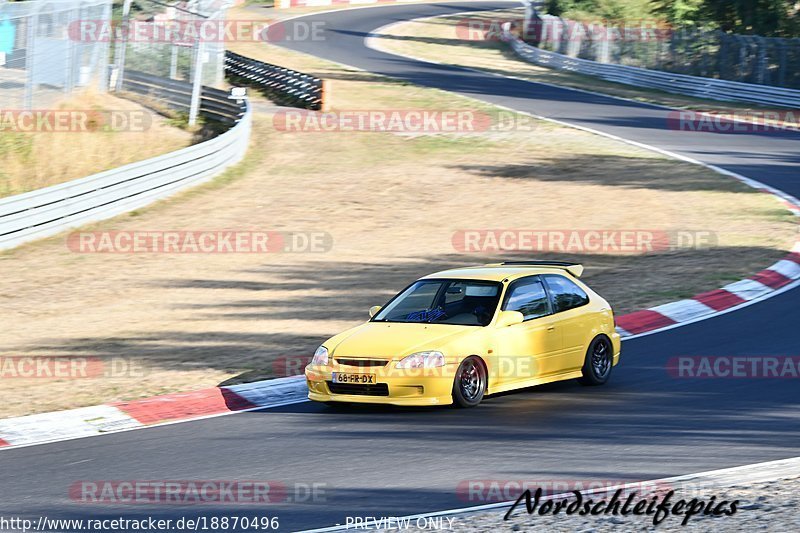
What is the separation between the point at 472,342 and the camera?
11.1m

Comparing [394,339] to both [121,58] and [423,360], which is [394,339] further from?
[121,58]

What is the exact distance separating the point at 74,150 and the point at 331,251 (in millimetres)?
9486

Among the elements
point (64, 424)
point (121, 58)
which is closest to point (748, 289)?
point (64, 424)

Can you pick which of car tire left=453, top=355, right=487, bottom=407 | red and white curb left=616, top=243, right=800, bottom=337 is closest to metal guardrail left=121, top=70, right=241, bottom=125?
red and white curb left=616, top=243, right=800, bottom=337

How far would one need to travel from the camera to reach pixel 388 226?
75.0 ft

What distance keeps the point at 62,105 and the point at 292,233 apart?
8876 millimetres

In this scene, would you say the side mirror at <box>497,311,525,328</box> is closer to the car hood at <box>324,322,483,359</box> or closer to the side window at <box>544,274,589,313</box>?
the car hood at <box>324,322,483,359</box>

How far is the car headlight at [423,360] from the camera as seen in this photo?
35.2ft

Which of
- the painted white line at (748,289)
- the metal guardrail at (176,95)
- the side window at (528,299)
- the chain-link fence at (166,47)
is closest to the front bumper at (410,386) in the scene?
the side window at (528,299)

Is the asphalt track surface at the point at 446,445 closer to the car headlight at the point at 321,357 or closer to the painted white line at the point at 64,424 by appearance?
the painted white line at the point at 64,424

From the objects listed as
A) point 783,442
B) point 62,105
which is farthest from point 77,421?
point 62,105

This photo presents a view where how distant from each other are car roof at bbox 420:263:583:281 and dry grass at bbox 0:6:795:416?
239cm

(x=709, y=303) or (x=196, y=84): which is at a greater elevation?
(x=196, y=84)

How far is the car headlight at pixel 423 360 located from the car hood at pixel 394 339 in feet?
0.18
